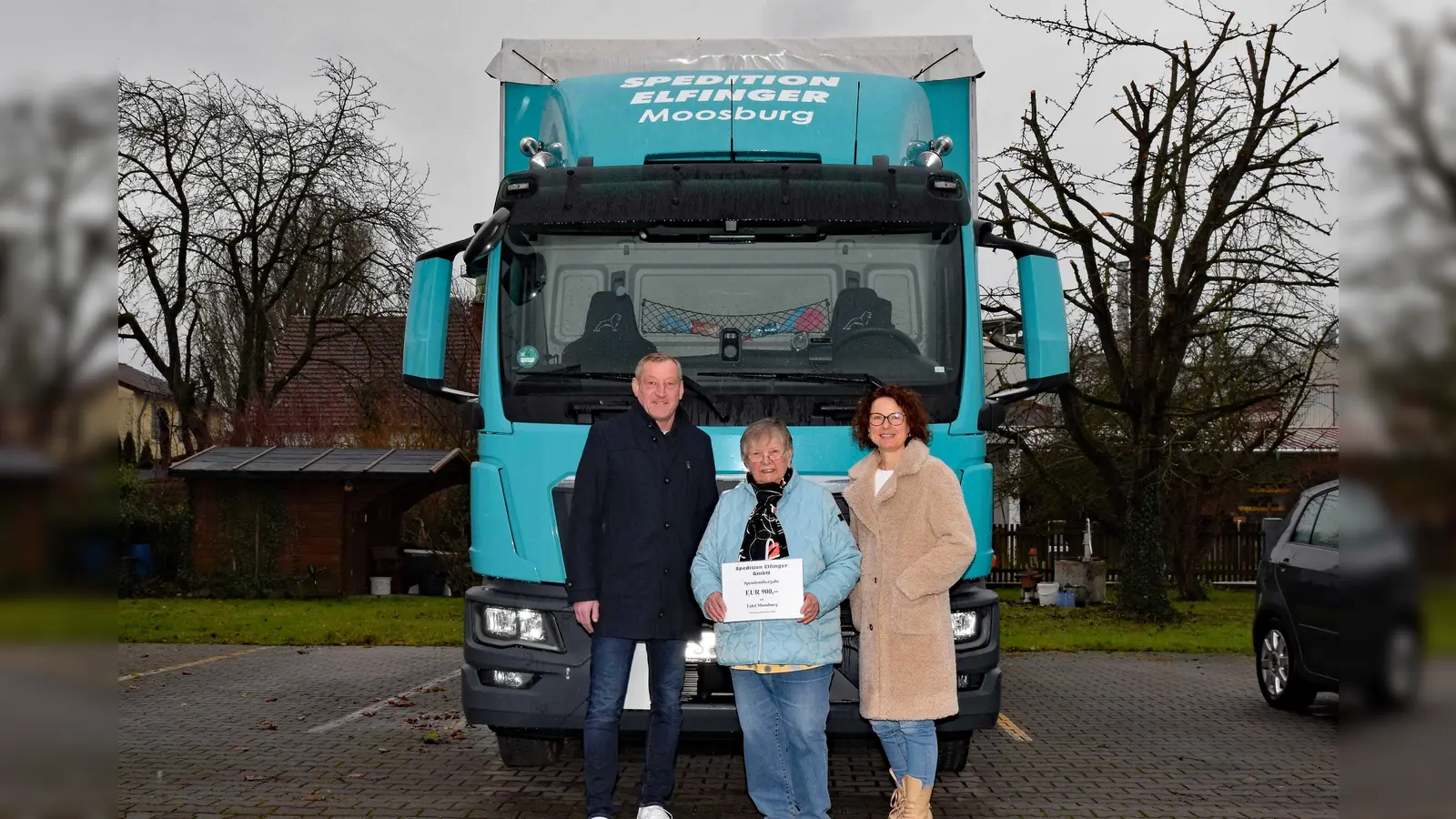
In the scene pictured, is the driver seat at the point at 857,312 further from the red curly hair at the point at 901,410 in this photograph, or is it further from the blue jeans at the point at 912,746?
the blue jeans at the point at 912,746

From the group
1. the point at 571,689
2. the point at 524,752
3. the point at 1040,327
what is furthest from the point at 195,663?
the point at 1040,327

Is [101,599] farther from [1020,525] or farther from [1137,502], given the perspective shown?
[1020,525]

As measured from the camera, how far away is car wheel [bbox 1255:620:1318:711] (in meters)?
8.87

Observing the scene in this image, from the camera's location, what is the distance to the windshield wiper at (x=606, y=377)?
5.55 meters

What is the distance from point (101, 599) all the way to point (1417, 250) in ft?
4.71

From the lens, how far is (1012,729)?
8.51 m

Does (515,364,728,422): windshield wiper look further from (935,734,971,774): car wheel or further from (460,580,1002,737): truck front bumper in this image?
(935,734,971,774): car wheel

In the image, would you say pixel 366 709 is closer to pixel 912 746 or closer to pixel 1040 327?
pixel 912 746

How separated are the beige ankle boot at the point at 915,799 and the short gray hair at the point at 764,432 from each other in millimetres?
1472

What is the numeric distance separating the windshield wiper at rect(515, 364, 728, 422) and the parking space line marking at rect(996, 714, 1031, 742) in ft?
11.6

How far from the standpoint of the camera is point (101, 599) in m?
1.46

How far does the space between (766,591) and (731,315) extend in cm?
143

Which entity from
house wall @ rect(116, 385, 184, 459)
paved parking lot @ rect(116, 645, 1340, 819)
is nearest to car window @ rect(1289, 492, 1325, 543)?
paved parking lot @ rect(116, 645, 1340, 819)

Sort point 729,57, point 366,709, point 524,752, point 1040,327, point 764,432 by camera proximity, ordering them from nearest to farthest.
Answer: point 764,432 → point 1040,327 → point 524,752 → point 729,57 → point 366,709
